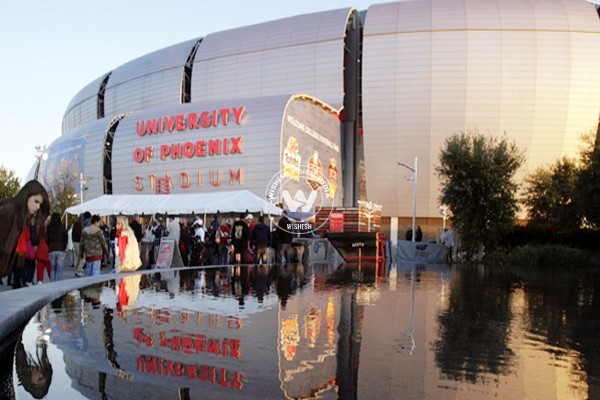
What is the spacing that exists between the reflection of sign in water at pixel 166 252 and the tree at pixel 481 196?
15.4m

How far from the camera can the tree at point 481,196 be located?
2969cm

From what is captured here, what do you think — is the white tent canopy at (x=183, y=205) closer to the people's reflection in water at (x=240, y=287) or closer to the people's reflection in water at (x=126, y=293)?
the people's reflection in water at (x=240, y=287)

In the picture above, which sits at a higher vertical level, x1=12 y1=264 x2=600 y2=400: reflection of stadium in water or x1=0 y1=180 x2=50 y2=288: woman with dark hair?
x1=0 y1=180 x2=50 y2=288: woman with dark hair

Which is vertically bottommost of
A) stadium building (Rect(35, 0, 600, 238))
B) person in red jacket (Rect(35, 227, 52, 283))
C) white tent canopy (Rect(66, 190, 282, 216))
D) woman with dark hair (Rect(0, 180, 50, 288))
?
person in red jacket (Rect(35, 227, 52, 283))

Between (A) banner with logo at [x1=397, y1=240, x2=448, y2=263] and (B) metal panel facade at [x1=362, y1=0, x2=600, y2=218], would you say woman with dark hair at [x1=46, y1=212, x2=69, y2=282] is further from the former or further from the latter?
(B) metal panel facade at [x1=362, y1=0, x2=600, y2=218]

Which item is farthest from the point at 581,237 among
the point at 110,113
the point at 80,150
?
the point at 110,113

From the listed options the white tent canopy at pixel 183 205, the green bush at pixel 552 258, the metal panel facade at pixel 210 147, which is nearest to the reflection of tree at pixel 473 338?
the white tent canopy at pixel 183 205

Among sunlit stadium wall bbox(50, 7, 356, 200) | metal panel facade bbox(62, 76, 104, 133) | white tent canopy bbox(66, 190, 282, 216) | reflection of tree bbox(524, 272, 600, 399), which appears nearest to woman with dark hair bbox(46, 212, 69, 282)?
reflection of tree bbox(524, 272, 600, 399)

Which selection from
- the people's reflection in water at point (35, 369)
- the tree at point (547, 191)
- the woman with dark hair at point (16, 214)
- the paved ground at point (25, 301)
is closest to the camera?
the people's reflection in water at point (35, 369)

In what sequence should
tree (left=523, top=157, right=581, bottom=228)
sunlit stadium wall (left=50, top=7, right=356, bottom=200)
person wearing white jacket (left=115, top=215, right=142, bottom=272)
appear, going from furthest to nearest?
1. sunlit stadium wall (left=50, top=7, right=356, bottom=200)
2. tree (left=523, top=157, right=581, bottom=228)
3. person wearing white jacket (left=115, top=215, right=142, bottom=272)

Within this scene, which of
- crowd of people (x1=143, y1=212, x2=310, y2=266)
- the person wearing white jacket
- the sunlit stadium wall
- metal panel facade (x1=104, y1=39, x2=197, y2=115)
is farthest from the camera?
metal panel facade (x1=104, y1=39, x2=197, y2=115)

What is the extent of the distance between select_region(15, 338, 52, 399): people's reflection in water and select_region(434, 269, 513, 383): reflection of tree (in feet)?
9.02

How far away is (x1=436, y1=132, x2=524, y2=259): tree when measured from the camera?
29.7m

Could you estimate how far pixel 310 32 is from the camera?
2400 inches
